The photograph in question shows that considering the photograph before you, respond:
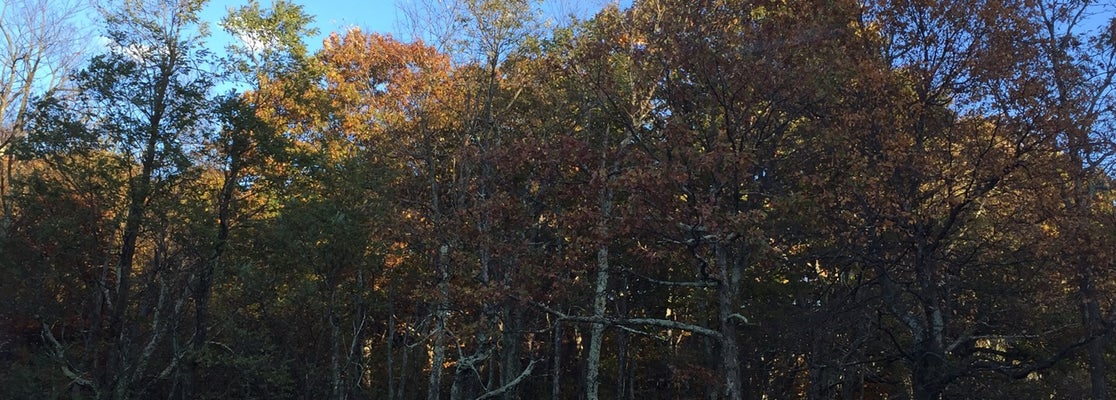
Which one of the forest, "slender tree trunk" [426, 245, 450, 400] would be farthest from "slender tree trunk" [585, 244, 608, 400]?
"slender tree trunk" [426, 245, 450, 400]

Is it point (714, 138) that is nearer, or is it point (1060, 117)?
point (1060, 117)

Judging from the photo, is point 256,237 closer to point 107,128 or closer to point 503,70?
point 107,128

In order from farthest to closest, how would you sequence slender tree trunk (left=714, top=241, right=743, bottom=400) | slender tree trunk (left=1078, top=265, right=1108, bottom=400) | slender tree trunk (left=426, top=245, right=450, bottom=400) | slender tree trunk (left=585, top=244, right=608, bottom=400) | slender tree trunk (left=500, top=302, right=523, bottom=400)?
1. slender tree trunk (left=500, top=302, right=523, bottom=400)
2. slender tree trunk (left=426, top=245, right=450, bottom=400)
3. slender tree trunk (left=585, top=244, right=608, bottom=400)
4. slender tree trunk (left=1078, top=265, right=1108, bottom=400)
5. slender tree trunk (left=714, top=241, right=743, bottom=400)

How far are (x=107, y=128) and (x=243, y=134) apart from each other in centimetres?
Answer: 273

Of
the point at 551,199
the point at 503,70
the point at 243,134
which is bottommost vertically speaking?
the point at 551,199

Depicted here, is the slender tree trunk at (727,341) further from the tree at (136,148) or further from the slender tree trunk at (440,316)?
the tree at (136,148)

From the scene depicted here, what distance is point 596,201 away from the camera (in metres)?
11.9

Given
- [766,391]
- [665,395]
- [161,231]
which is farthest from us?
[665,395]

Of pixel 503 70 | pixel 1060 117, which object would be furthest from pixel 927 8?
pixel 503 70

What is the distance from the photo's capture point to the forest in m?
10.0

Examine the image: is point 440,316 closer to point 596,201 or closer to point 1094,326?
point 596,201

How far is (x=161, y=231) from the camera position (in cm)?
1503

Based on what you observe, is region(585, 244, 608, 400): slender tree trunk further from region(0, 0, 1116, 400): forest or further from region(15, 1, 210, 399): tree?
region(15, 1, 210, 399): tree

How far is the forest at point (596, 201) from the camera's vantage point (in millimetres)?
10031
